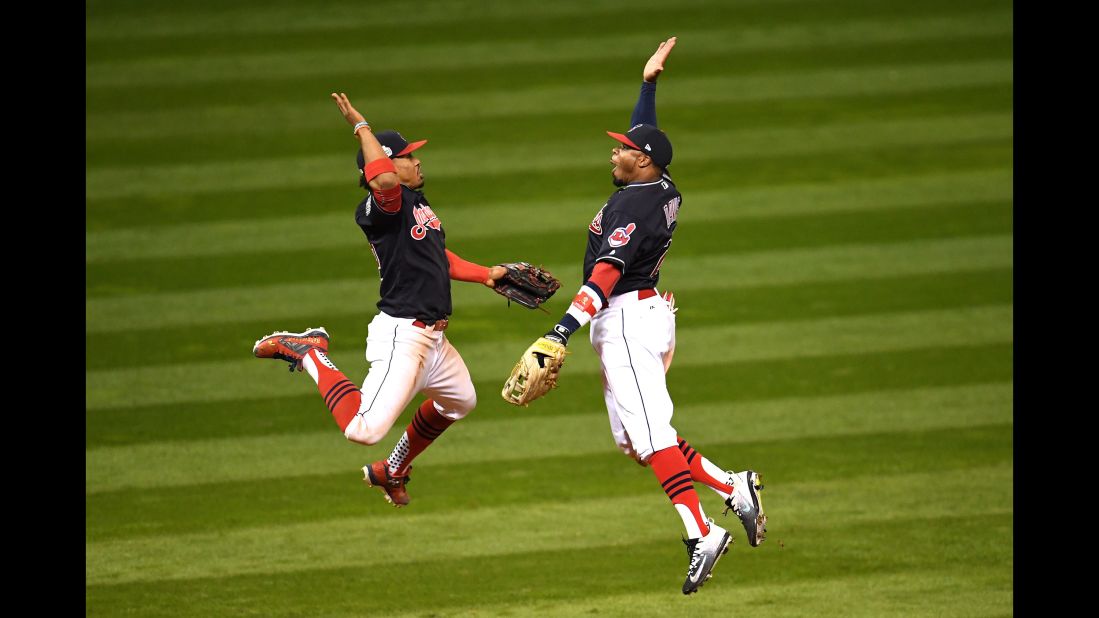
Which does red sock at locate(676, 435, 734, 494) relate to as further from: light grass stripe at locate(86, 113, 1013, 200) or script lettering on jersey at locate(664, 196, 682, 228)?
light grass stripe at locate(86, 113, 1013, 200)

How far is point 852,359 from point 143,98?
7503 millimetres

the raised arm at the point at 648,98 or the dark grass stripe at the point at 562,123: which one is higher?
the raised arm at the point at 648,98

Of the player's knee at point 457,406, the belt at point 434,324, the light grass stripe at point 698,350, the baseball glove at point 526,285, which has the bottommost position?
the light grass stripe at point 698,350

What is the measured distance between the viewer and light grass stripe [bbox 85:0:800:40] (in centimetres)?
1630

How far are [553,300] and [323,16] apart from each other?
490cm

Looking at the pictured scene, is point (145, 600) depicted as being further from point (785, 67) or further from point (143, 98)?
point (785, 67)

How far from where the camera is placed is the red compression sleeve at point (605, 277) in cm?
698

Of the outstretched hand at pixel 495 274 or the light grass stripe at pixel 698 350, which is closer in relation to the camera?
the outstretched hand at pixel 495 274

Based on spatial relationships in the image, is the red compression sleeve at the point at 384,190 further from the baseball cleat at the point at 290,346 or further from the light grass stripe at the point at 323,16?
the light grass stripe at the point at 323,16

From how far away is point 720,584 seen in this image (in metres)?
10.4

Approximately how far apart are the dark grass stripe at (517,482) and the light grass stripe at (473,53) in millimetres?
5299

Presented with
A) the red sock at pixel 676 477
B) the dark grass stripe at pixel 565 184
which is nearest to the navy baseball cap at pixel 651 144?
the red sock at pixel 676 477

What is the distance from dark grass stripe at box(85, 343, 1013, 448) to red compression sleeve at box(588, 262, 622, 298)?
548 cm

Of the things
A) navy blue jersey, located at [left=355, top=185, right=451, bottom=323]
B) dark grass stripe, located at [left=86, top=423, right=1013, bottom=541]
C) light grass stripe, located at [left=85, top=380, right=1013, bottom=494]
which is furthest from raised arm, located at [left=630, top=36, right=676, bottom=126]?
light grass stripe, located at [left=85, top=380, right=1013, bottom=494]
